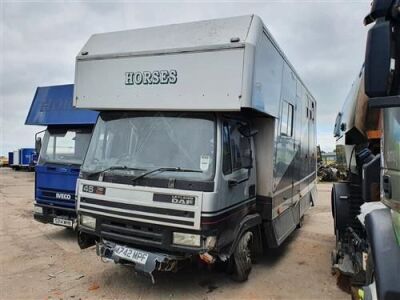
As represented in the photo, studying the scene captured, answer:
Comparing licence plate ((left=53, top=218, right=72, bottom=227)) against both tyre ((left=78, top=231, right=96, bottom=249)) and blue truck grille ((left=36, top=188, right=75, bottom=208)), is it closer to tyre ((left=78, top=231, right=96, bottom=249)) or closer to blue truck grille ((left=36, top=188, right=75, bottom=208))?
blue truck grille ((left=36, top=188, right=75, bottom=208))

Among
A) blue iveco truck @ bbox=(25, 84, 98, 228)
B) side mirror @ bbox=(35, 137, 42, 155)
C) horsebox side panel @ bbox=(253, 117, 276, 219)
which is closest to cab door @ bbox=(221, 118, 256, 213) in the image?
horsebox side panel @ bbox=(253, 117, 276, 219)

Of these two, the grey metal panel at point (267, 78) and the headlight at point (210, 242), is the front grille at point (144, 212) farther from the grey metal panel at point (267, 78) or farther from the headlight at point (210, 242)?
the grey metal panel at point (267, 78)

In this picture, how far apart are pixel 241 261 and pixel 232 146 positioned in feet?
5.13

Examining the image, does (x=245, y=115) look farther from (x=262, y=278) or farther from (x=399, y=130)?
(x=399, y=130)

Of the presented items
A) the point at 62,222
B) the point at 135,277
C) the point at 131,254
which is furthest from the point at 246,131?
the point at 62,222

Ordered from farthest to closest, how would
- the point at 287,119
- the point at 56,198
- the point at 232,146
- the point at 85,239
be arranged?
1. the point at 56,198
2. the point at 287,119
3. the point at 85,239
4. the point at 232,146

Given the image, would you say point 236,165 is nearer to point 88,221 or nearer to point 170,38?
point 170,38

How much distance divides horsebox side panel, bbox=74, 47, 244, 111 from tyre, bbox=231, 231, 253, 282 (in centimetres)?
190

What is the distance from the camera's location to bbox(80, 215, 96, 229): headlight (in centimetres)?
548

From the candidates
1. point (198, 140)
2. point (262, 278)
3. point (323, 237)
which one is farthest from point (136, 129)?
point (323, 237)

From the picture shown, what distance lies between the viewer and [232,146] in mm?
5387

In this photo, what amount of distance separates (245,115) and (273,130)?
0.62m

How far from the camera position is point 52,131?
8852 mm

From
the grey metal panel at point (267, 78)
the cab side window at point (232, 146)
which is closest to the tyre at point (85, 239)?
the cab side window at point (232, 146)
